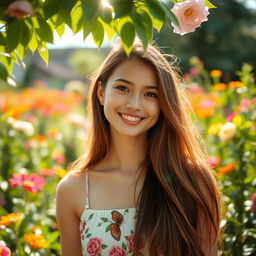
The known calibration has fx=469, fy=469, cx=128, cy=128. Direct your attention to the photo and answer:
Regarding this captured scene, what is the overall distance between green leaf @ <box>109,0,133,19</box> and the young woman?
2.01 feet

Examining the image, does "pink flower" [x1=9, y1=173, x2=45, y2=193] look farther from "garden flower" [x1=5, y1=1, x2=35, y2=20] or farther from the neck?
"garden flower" [x1=5, y1=1, x2=35, y2=20]

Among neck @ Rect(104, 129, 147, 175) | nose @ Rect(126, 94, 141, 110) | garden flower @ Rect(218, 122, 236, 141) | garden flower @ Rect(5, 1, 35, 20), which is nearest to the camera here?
garden flower @ Rect(5, 1, 35, 20)

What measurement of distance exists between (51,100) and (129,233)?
12.3ft

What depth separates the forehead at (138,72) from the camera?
1.76m

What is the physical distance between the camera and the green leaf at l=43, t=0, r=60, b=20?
46.6 inches

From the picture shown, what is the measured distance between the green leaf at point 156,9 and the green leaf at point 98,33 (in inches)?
7.5

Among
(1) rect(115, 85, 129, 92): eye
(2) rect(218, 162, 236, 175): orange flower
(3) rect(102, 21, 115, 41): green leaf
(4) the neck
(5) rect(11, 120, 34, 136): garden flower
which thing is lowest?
(2) rect(218, 162, 236, 175): orange flower

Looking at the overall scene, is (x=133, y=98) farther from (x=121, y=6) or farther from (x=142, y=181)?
(x=121, y=6)

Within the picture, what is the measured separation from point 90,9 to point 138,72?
0.68m

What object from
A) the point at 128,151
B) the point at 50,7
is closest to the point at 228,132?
the point at 128,151

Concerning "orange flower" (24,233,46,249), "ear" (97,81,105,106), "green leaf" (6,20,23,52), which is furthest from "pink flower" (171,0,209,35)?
"orange flower" (24,233,46,249)

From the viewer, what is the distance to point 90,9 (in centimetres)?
111

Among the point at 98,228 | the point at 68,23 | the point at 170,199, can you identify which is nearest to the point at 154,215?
the point at 170,199

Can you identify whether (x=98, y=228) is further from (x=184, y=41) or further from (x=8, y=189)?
(x=184, y=41)
